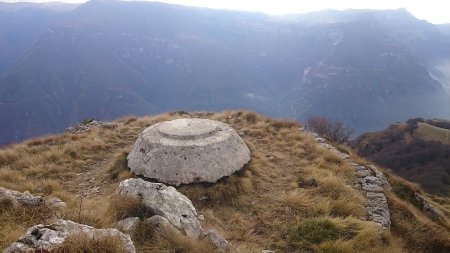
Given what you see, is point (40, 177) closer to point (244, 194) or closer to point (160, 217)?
point (244, 194)

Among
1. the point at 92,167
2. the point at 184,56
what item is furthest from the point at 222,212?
the point at 184,56

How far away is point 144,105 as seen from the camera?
15750cm

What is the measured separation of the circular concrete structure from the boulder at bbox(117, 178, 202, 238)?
3194 mm

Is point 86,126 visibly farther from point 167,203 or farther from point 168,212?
point 168,212

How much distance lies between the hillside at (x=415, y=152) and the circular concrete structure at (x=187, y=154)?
147ft

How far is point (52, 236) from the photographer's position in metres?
4.54

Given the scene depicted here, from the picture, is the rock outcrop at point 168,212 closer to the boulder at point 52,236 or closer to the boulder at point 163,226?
the boulder at point 163,226

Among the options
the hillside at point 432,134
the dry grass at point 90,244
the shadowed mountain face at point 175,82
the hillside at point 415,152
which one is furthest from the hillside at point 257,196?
the shadowed mountain face at point 175,82

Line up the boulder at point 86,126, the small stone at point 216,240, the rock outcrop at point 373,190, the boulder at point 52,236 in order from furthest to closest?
the boulder at point 86,126
the rock outcrop at point 373,190
the small stone at point 216,240
the boulder at point 52,236

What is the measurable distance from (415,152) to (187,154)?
214 feet

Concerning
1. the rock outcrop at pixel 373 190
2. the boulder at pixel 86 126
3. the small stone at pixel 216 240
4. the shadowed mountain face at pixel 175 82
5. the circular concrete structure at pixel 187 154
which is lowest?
the shadowed mountain face at pixel 175 82

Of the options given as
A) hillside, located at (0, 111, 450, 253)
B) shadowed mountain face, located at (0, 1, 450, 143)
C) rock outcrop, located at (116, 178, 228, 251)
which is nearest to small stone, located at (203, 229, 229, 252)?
rock outcrop, located at (116, 178, 228, 251)

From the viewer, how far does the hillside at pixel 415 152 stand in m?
54.0

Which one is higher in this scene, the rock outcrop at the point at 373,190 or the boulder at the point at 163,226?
the boulder at the point at 163,226
